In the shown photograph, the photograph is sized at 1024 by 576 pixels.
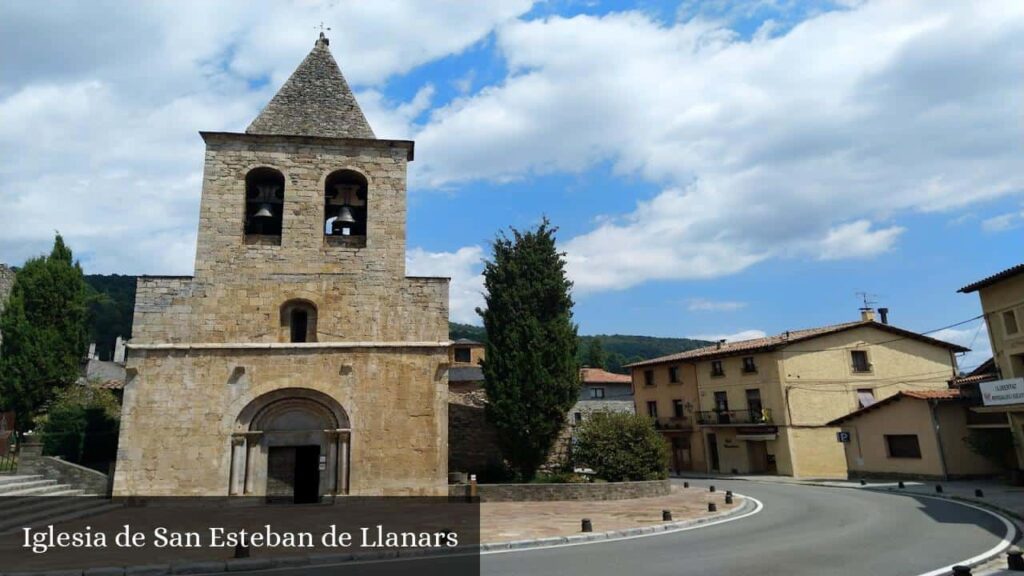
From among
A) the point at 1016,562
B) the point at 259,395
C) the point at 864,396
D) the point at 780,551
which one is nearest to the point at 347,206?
the point at 259,395

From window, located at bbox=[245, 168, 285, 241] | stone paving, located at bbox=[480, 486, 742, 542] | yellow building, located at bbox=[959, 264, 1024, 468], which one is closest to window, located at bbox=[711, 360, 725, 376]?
yellow building, located at bbox=[959, 264, 1024, 468]

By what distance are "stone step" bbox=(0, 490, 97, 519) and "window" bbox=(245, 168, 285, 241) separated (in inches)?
342

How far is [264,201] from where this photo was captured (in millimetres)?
18703

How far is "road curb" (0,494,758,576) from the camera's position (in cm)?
850

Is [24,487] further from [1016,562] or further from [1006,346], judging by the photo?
[1006,346]

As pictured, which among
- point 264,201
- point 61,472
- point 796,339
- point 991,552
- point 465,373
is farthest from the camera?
point 465,373

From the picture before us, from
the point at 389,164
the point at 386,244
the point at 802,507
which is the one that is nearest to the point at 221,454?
the point at 386,244

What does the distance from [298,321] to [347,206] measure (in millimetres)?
4120

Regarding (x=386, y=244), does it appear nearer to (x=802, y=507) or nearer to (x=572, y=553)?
(x=572, y=553)

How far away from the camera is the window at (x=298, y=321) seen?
58.4ft

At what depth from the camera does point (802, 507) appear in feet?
53.2

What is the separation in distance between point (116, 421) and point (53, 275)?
10088 millimetres

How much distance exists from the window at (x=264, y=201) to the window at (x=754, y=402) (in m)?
26.2

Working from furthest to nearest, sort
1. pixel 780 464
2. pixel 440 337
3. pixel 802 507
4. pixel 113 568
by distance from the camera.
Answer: pixel 780 464
pixel 440 337
pixel 802 507
pixel 113 568
